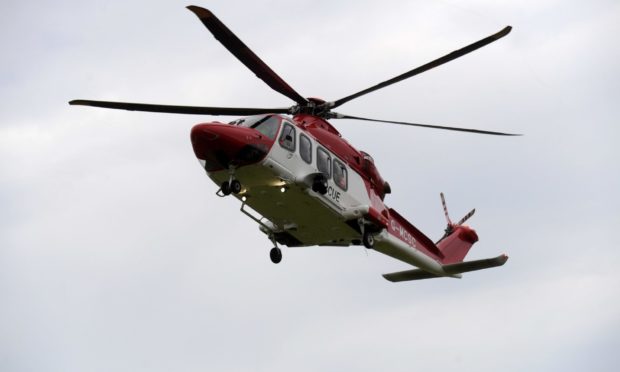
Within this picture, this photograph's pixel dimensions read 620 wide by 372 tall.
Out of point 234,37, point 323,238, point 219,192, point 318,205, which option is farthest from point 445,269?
point 234,37

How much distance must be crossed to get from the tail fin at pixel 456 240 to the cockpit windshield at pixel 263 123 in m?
8.43

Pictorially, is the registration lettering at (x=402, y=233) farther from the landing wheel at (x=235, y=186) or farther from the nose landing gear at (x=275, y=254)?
the landing wheel at (x=235, y=186)

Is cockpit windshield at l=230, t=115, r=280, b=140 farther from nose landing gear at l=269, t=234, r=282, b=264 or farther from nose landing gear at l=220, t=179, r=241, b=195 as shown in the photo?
nose landing gear at l=269, t=234, r=282, b=264

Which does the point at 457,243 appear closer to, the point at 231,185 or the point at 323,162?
the point at 323,162

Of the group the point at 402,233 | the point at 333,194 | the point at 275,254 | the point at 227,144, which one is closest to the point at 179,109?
the point at 227,144

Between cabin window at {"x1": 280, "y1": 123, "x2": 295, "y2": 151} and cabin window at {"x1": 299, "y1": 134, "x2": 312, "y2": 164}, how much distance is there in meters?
0.33

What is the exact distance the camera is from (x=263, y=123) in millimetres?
20734

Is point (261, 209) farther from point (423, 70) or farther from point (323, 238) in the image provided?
point (423, 70)

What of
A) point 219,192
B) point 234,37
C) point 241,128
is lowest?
point 219,192

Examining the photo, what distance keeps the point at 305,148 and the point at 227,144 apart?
7.87 feet

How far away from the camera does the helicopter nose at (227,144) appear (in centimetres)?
1973

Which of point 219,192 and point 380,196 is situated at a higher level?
point 380,196

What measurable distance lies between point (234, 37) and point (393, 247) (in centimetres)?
Result: 834

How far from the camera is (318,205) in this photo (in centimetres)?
2162
